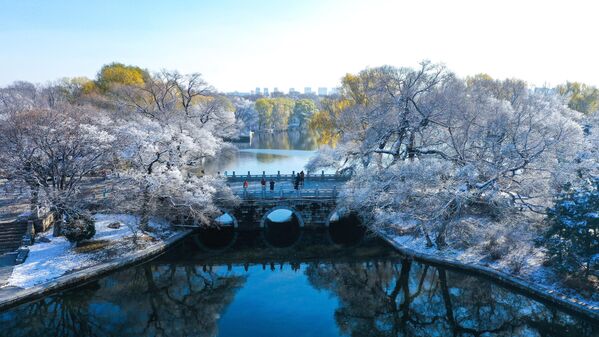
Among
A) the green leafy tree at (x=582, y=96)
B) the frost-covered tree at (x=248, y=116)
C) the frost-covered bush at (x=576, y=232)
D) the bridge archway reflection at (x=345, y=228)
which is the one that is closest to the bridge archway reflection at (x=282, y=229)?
the bridge archway reflection at (x=345, y=228)

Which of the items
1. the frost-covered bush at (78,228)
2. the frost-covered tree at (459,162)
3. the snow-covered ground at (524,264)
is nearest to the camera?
the snow-covered ground at (524,264)

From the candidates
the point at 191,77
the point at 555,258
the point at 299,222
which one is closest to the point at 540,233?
the point at 555,258

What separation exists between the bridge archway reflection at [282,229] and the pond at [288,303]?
3.10 metres

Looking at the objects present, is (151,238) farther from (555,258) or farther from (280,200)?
(555,258)

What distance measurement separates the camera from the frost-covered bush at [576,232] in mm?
19688

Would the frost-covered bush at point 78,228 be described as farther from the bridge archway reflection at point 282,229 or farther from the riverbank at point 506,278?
the riverbank at point 506,278

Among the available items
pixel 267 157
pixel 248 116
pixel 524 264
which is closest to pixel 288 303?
pixel 524 264

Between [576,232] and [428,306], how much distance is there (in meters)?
8.18

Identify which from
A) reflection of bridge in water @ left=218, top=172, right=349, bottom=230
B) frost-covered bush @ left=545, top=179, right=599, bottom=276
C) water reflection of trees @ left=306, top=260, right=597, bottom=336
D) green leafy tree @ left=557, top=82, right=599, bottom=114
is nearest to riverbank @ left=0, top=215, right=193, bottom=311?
reflection of bridge in water @ left=218, top=172, right=349, bottom=230

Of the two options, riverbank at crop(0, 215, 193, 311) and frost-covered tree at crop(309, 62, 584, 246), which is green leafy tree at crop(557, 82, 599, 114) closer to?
frost-covered tree at crop(309, 62, 584, 246)

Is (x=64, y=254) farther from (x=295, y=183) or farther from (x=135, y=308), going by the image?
(x=295, y=183)

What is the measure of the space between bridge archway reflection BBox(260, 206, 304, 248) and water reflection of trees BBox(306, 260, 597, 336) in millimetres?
5301

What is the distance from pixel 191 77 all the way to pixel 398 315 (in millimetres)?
29381

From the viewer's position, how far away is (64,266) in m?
23.7
